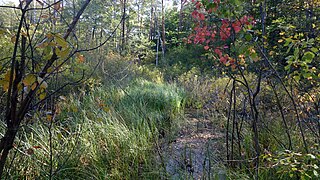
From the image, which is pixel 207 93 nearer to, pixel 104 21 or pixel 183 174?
pixel 183 174

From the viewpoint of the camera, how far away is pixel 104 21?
1603 cm

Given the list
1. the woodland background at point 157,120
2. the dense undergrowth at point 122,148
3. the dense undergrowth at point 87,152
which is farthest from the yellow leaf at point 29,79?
the dense undergrowth at point 87,152

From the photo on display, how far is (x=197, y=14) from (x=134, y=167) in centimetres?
176

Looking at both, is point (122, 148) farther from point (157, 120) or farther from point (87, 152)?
point (157, 120)

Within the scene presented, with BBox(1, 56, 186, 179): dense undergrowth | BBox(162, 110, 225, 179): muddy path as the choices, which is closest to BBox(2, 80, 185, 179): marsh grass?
BBox(1, 56, 186, 179): dense undergrowth

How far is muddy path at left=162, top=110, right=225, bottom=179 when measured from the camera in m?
2.14

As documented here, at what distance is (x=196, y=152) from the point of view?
9.61 feet

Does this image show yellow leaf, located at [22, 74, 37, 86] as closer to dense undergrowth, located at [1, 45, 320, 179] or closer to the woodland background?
the woodland background

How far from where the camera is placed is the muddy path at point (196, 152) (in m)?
2.14

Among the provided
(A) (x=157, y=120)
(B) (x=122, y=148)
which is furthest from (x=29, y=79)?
(A) (x=157, y=120)

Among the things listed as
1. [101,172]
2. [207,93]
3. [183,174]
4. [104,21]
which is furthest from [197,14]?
[104,21]

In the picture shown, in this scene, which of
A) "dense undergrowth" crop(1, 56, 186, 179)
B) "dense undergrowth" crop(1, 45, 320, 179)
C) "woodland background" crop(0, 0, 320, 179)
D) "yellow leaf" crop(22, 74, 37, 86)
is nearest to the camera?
"yellow leaf" crop(22, 74, 37, 86)

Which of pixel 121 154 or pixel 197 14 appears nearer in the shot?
pixel 121 154

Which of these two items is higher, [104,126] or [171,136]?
[104,126]
